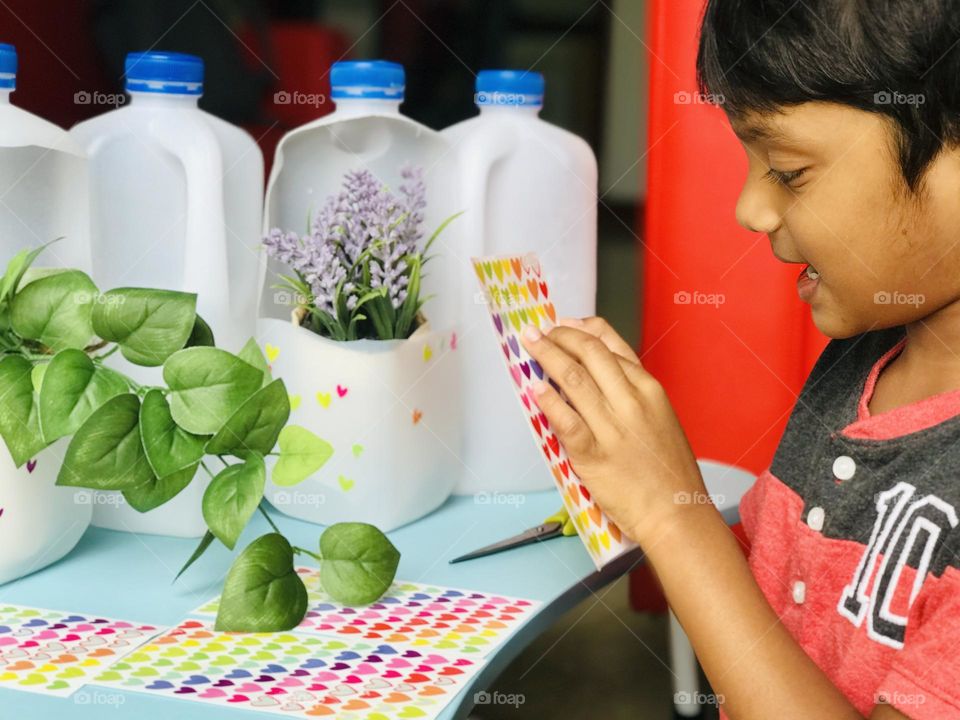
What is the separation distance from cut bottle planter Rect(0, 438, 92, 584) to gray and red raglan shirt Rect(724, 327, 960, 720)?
0.50 metres

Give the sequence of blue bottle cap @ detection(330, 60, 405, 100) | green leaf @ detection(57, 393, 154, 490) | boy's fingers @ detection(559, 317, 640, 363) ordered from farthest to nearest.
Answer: blue bottle cap @ detection(330, 60, 405, 100) < boy's fingers @ detection(559, 317, 640, 363) < green leaf @ detection(57, 393, 154, 490)

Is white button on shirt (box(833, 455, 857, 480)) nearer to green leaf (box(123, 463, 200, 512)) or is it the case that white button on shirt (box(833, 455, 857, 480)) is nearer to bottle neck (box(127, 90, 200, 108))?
green leaf (box(123, 463, 200, 512))

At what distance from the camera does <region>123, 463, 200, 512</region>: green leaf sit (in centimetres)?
72

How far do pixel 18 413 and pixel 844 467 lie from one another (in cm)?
54

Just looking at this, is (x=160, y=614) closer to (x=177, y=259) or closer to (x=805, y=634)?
(x=177, y=259)

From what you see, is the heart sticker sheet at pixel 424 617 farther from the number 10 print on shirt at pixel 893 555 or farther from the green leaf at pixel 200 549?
the number 10 print on shirt at pixel 893 555

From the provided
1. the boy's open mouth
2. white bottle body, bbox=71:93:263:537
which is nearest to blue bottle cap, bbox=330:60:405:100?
white bottle body, bbox=71:93:263:537

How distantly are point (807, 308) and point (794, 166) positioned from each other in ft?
2.19

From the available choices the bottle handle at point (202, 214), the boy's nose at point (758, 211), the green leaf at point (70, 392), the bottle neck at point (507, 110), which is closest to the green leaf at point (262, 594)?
the green leaf at point (70, 392)

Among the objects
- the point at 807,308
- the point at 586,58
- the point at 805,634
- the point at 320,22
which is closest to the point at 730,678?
the point at 805,634

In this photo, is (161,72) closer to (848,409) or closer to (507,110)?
(507,110)

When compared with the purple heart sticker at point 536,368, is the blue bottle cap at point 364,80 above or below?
above

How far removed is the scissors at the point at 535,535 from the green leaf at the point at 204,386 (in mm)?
230

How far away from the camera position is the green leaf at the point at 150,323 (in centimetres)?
73
